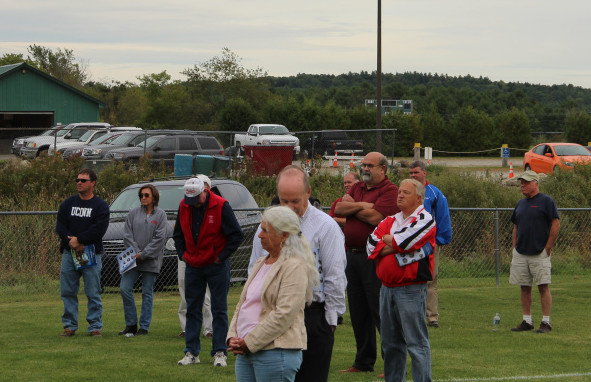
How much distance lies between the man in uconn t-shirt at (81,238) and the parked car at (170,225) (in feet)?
9.84

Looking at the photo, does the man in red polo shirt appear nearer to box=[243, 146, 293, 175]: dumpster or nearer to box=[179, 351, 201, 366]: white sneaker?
box=[179, 351, 201, 366]: white sneaker

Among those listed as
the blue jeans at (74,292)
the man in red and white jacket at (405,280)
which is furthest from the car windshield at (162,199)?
the man in red and white jacket at (405,280)

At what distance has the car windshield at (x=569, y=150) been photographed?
111ft

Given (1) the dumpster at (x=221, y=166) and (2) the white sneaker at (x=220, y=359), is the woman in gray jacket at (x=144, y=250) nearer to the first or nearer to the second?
(2) the white sneaker at (x=220, y=359)

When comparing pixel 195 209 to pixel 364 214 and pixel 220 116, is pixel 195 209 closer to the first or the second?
pixel 364 214

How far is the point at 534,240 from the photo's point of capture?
10.7 m

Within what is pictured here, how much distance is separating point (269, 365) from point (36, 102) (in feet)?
163

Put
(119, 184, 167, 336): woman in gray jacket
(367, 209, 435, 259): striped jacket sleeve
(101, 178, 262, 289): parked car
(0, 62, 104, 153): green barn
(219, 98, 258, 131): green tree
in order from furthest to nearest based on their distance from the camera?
1. (219, 98, 258, 131): green tree
2. (0, 62, 104, 153): green barn
3. (101, 178, 262, 289): parked car
4. (119, 184, 167, 336): woman in gray jacket
5. (367, 209, 435, 259): striped jacket sleeve

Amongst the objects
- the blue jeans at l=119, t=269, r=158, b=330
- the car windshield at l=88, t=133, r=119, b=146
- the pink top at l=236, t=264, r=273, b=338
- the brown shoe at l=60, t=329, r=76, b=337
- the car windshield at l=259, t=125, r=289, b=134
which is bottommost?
the brown shoe at l=60, t=329, r=76, b=337

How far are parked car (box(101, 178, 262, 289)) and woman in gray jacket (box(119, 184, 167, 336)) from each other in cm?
257

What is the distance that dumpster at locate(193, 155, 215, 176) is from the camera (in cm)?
2277

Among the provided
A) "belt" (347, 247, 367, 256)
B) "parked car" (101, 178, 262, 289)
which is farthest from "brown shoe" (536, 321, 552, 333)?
"parked car" (101, 178, 262, 289)

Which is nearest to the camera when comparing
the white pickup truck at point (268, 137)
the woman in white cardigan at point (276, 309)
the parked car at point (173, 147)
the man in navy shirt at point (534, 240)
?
the woman in white cardigan at point (276, 309)

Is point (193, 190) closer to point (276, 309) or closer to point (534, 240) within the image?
point (276, 309)
